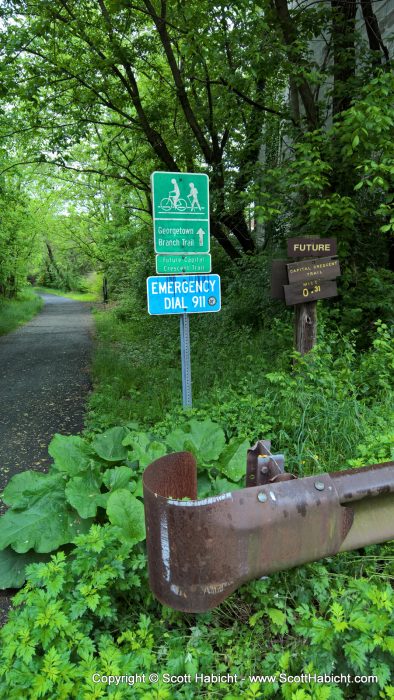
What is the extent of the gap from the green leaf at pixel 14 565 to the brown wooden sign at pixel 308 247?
11.0 ft

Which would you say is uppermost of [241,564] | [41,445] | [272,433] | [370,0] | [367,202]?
[370,0]

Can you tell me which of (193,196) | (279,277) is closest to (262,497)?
(193,196)

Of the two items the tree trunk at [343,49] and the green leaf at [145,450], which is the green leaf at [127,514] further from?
the tree trunk at [343,49]

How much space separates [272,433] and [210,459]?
841 millimetres

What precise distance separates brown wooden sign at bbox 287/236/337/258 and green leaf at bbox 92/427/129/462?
2436 millimetres

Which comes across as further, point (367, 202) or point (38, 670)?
point (367, 202)

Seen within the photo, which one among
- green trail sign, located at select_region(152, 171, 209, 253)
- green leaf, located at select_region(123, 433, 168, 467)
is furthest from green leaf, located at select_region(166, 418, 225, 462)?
green trail sign, located at select_region(152, 171, 209, 253)

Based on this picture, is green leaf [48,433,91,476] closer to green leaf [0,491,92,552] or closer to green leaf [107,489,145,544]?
green leaf [0,491,92,552]

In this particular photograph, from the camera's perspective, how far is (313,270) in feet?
14.2

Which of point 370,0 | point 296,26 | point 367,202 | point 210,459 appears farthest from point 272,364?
point 370,0

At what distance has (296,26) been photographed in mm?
6078

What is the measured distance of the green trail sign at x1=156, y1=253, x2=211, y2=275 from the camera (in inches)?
150

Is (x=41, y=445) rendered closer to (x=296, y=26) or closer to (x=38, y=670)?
(x=38, y=670)

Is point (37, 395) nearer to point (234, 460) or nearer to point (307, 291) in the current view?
point (307, 291)
